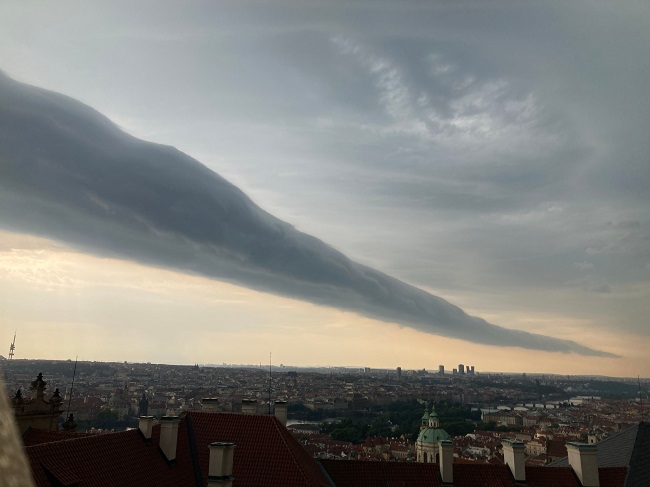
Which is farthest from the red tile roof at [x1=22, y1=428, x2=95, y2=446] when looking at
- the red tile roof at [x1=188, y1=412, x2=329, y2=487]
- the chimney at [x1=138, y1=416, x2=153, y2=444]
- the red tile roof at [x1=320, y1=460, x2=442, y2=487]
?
the red tile roof at [x1=320, y1=460, x2=442, y2=487]

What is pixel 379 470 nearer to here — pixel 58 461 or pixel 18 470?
pixel 58 461

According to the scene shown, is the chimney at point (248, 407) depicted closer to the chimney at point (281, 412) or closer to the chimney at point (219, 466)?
the chimney at point (281, 412)

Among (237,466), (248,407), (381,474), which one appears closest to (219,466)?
(237,466)

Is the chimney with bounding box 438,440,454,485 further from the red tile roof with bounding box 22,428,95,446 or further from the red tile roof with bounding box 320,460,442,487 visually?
the red tile roof with bounding box 22,428,95,446

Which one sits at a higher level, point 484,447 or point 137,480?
point 137,480

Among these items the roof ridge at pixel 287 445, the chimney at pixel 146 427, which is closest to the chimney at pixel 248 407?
the roof ridge at pixel 287 445

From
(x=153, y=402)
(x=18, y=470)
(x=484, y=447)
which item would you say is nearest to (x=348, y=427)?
(x=484, y=447)

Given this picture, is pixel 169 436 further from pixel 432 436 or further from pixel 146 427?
pixel 432 436
